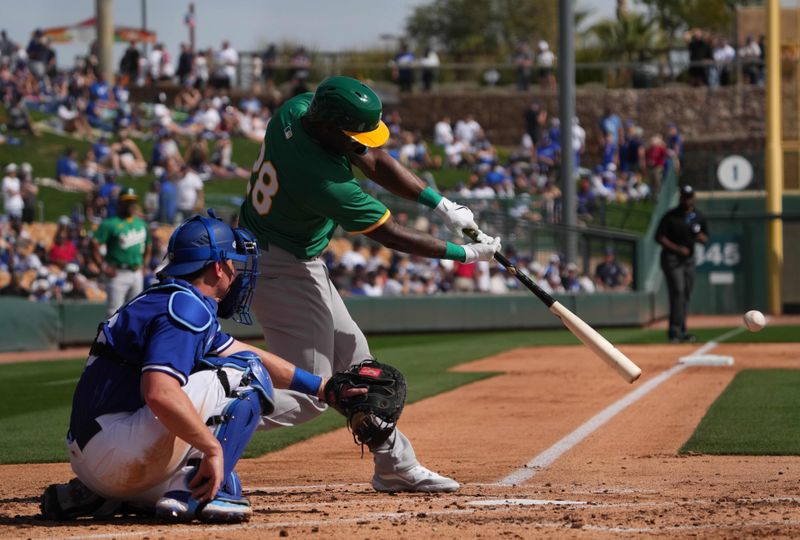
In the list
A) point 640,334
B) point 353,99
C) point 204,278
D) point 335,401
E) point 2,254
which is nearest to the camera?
point 204,278

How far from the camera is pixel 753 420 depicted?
8.80 m

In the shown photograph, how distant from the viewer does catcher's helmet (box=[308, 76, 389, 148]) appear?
581 cm

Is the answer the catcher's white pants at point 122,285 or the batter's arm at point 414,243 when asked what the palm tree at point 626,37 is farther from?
the batter's arm at point 414,243

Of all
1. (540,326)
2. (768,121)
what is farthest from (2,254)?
(768,121)

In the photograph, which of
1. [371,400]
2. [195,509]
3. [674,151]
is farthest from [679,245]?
[674,151]

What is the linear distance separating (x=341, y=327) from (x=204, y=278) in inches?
52.0

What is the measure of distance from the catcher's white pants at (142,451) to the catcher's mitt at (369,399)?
1.78 feet

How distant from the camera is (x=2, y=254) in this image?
804 inches

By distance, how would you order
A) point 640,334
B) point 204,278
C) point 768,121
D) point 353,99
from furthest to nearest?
point 768,121 → point 640,334 → point 353,99 → point 204,278

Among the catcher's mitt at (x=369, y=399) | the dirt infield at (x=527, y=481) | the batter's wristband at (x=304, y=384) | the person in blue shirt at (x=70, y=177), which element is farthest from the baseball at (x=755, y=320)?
the person in blue shirt at (x=70, y=177)

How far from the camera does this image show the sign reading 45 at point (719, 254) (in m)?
24.7

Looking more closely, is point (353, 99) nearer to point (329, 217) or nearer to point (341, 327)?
point (329, 217)

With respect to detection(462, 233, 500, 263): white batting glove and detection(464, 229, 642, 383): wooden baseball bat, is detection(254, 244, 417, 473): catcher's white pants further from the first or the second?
detection(464, 229, 642, 383): wooden baseball bat

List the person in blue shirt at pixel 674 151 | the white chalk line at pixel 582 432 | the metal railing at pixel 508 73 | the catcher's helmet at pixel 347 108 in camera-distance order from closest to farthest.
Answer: the catcher's helmet at pixel 347 108, the white chalk line at pixel 582 432, the person in blue shirt at pixel 674 151, the metal railing at pixel 508 73
